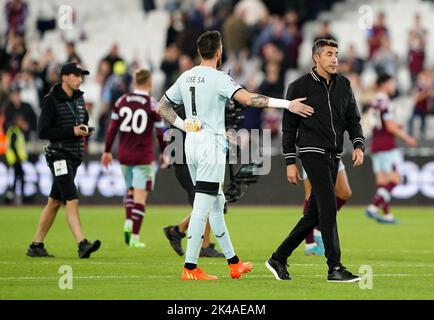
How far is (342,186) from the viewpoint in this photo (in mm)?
15133

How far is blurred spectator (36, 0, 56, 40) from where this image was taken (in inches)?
1307

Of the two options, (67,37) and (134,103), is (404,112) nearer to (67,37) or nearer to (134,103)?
(67,37)

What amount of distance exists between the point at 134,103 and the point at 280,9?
1573 cm

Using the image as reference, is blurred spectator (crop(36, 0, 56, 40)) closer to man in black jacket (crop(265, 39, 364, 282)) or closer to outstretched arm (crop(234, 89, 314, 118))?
man in black jacket (crop(265, 39, 364, 282))

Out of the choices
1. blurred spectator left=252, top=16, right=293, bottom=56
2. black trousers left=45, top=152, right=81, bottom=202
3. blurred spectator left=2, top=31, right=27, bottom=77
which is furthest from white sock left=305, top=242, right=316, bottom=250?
blurred spectator left=2, top=31, right=27, bottom=77

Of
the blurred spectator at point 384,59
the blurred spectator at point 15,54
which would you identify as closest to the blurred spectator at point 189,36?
the blurred spectator at point 15,54

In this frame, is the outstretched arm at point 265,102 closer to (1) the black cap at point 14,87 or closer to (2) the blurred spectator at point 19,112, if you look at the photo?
(2) the blurred spectator at point 19,112

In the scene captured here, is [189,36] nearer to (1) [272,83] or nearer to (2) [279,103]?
(1) [272,83]

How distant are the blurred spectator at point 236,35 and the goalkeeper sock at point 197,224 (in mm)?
18742

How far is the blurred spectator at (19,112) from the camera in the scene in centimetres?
2830

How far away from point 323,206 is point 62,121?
185 inches

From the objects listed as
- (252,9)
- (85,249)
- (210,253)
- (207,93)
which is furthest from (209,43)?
(252,9)

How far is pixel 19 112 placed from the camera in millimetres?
28359

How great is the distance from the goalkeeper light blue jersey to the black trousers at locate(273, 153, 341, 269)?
3.32 ft
